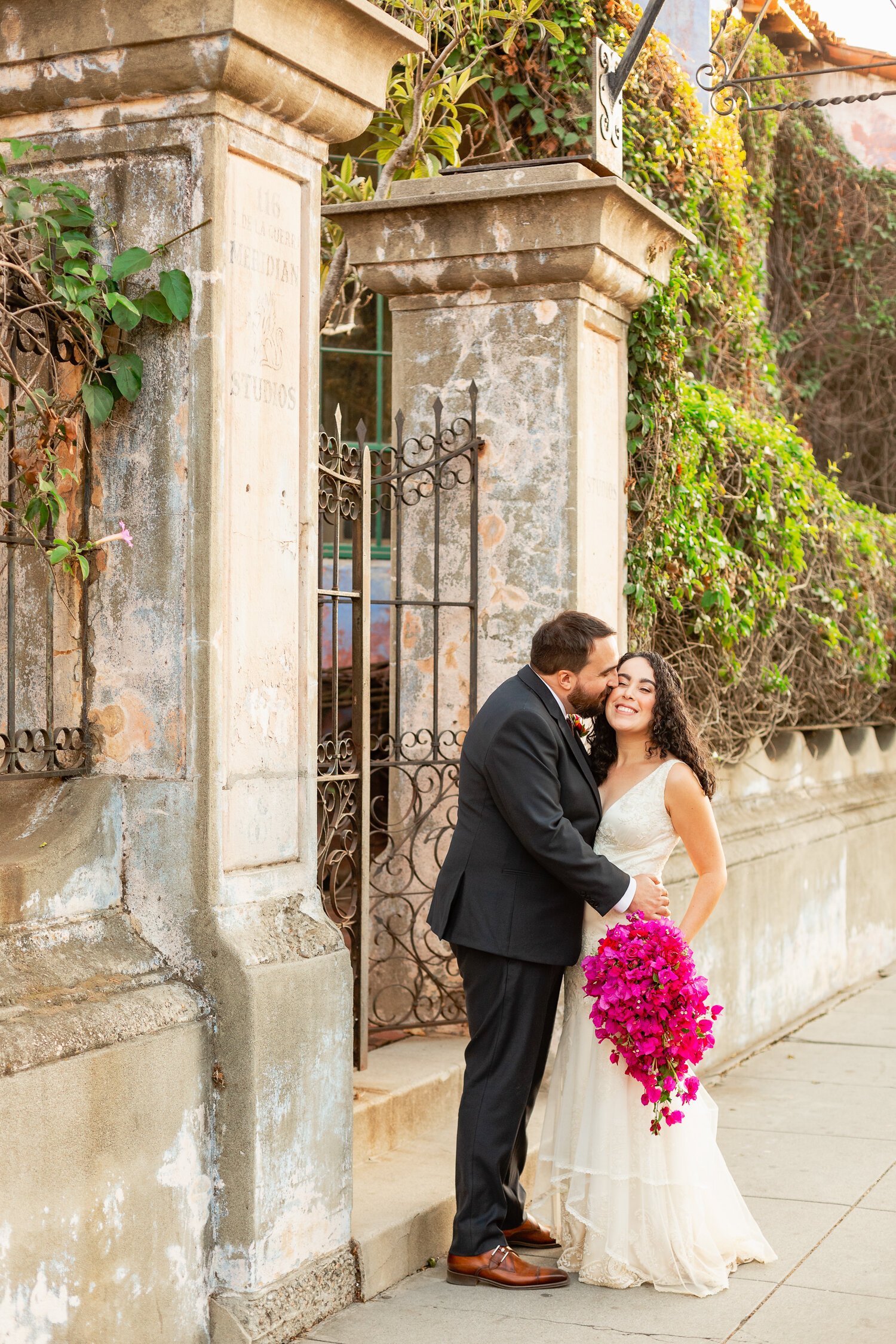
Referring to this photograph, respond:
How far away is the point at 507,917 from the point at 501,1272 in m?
1.02

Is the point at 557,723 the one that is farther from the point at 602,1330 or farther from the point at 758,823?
the point at 758,823

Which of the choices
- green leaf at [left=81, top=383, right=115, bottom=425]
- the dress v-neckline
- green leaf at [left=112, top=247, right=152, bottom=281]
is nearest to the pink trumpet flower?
green leaf at [left=81, top=383, right=115, bottom=425]

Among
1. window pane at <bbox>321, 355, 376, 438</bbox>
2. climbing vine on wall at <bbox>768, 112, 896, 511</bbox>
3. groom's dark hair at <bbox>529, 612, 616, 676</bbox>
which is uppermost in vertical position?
climbing vine on wall at <bbox>768, 112, 896, 511</bbox>

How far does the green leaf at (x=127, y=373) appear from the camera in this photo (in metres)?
3.86

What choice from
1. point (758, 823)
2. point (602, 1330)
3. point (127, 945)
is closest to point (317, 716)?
point (127, 945)

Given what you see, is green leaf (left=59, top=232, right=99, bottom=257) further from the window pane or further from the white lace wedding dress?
the window pane

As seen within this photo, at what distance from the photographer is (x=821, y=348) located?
1539cm

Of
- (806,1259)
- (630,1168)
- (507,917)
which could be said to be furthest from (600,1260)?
(507,917)

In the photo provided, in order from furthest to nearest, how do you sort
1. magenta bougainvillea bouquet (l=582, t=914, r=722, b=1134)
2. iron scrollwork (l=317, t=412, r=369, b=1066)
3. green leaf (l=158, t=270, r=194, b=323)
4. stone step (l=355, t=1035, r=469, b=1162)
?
iron scrollwork (l=317, t=412, r=369, b=1066), stone step (l=355, t=1035, r=469, b=1162), magenta bougainvillea bouquet (l=582, t=914, r=722, b=1134), green leaf (l=158, t=270, r=194, b=323)

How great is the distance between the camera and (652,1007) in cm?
423

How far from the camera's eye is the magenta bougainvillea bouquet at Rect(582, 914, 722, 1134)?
166 inches

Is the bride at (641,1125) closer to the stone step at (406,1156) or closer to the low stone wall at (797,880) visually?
the stone step at (406,1156)

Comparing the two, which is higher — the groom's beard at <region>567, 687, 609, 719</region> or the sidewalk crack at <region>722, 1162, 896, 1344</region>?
the groom's beard at <region>567, 687, 609, 719</region>

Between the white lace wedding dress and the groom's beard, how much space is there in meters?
0.27
